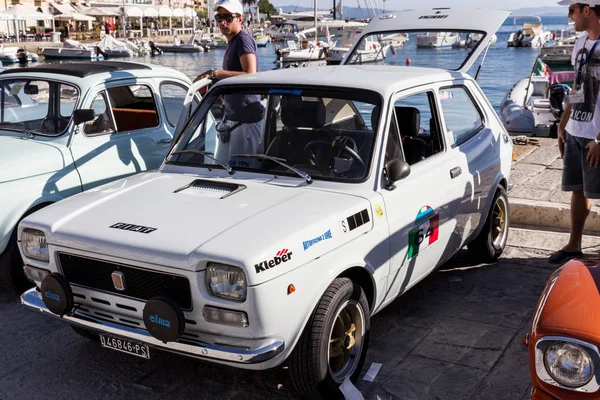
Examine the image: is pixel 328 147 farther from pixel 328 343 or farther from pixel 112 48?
pixel 112 48

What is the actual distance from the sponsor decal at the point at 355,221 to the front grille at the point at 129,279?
0.93m

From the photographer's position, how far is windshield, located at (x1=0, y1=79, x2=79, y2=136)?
6.58m

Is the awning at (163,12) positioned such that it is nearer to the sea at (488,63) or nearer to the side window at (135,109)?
the sea at (488,63)

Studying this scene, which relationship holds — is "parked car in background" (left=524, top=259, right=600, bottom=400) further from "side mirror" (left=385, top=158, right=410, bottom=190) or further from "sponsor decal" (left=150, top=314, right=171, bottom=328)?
"sponsor decal" (left=150, top=314, right=171, bottom=328)

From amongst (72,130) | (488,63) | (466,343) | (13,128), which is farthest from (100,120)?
(488,63)

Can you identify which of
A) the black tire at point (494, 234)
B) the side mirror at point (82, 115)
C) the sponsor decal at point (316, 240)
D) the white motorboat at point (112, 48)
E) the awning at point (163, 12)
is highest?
the awning at point (163, 12)

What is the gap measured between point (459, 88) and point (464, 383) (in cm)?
255

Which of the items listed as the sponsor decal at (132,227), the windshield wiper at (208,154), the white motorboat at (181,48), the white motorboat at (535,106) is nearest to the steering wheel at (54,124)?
A: the windshield wiper at (208,154)

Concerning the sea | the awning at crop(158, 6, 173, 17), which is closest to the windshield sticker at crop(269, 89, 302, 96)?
the sea

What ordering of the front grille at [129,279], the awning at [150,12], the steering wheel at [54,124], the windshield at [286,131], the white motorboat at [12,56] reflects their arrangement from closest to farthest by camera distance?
1. the front grille at [129,279]
2. the windshield at [286,131]
3. the steering wheel at [54,124]
4. the white motorboat at [12,56]
5. the awning at [150,12]

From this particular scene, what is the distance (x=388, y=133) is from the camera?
473 centimetres

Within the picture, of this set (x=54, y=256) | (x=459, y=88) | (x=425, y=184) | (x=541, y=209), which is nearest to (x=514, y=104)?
(x=541, y=209)

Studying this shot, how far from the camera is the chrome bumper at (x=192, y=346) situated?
3576 mm

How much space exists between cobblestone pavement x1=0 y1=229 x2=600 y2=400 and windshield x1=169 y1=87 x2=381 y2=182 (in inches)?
47.8
